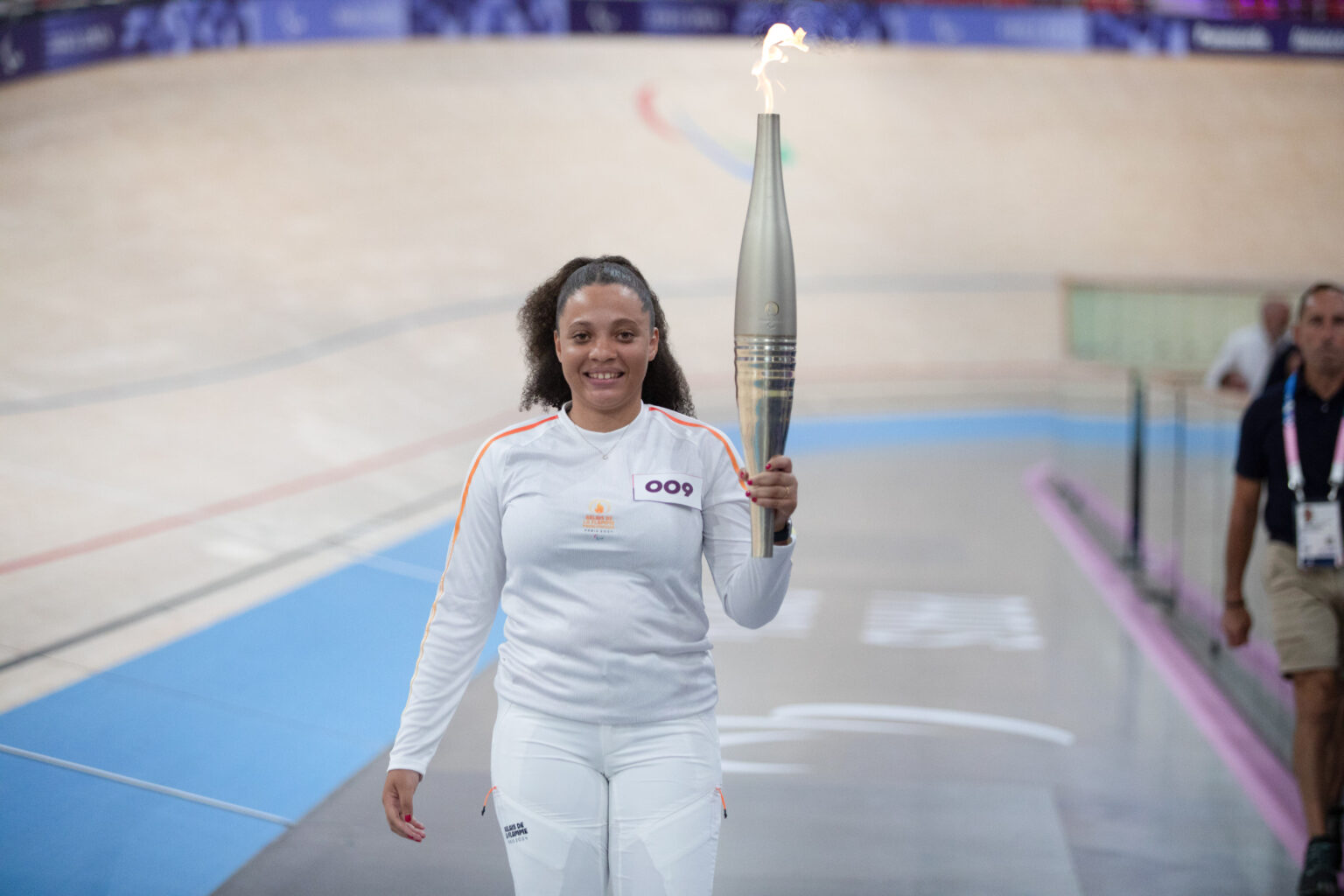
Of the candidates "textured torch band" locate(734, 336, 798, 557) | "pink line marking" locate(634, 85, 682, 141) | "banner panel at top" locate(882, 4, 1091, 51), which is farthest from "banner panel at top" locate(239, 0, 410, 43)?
"textured torch band" locate(734, 336, 798, 557)

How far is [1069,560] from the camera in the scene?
7.37 metres

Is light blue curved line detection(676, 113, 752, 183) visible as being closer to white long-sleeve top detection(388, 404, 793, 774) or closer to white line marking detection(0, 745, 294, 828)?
white line marking detection(0, 745, 294, 828)

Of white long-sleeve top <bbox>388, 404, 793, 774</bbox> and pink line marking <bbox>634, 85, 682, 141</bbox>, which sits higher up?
pink line marking <bbox>634, 85, 682, 141</bbox>

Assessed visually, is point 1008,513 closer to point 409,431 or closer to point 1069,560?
point 1069,560

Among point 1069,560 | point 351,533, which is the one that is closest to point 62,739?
point 351,533

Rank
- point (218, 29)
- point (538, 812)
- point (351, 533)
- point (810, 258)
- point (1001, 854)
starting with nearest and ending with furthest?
point (538, 812) → point (1001, 854) → point (351, 533) → point (810, 258) → point (218, 29)

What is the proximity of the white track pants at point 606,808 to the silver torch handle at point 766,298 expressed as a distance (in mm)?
495

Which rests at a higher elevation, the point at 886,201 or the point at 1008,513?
the point at 886,201

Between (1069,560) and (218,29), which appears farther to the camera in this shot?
(218,29)

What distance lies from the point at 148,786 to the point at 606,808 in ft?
7.10

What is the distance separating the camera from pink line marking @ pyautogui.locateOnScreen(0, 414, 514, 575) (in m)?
5.21

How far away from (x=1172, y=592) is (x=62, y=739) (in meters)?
4.73

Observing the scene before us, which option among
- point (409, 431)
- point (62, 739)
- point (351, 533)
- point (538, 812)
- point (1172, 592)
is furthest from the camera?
point (409, 431)

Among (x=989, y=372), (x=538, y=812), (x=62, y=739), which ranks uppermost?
(x=538, y=812)
